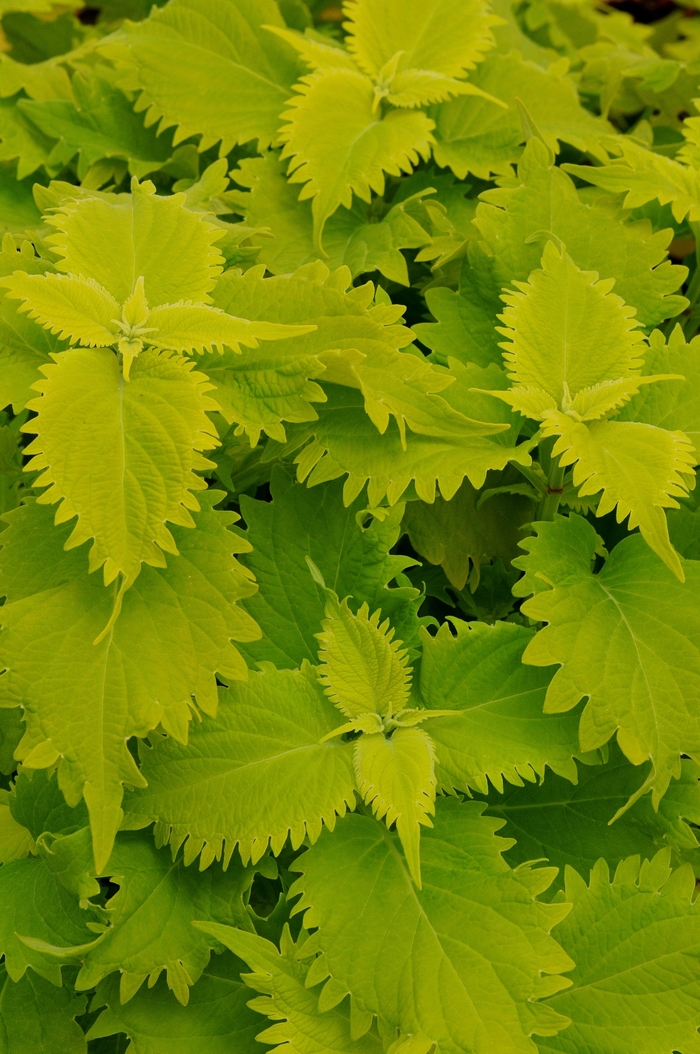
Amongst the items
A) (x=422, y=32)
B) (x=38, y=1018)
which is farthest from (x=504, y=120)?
(x=38, y=1018)

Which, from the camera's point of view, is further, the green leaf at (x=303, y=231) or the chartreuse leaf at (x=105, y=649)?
the green leaf at (x=303, y=231)

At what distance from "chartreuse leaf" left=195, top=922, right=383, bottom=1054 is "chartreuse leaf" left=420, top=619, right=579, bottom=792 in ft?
0.58

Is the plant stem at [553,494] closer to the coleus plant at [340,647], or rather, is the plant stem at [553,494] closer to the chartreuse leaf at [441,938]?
the coleus plant at [340,647]

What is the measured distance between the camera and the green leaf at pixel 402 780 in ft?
2.21

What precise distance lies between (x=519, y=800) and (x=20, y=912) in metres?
0.42

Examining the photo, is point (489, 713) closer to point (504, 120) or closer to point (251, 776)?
point (251, 776)

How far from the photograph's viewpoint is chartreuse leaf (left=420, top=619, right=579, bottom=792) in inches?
29.9

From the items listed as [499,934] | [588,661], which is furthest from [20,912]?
[588,661]

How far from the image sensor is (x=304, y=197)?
0.96m

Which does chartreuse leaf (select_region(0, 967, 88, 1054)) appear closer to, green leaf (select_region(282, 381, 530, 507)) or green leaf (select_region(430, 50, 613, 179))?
green leaf (select_region(282, 381, 530, 507))

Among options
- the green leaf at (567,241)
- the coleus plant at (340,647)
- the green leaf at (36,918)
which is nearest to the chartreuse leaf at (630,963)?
the coleus plant at (340,647)

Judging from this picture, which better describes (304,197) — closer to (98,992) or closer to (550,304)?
(550,304)

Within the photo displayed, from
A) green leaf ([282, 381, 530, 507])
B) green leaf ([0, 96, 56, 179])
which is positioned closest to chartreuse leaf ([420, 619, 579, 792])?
green leaf ([282, 381, 530, 507])

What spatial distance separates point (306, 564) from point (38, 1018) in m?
0.42
